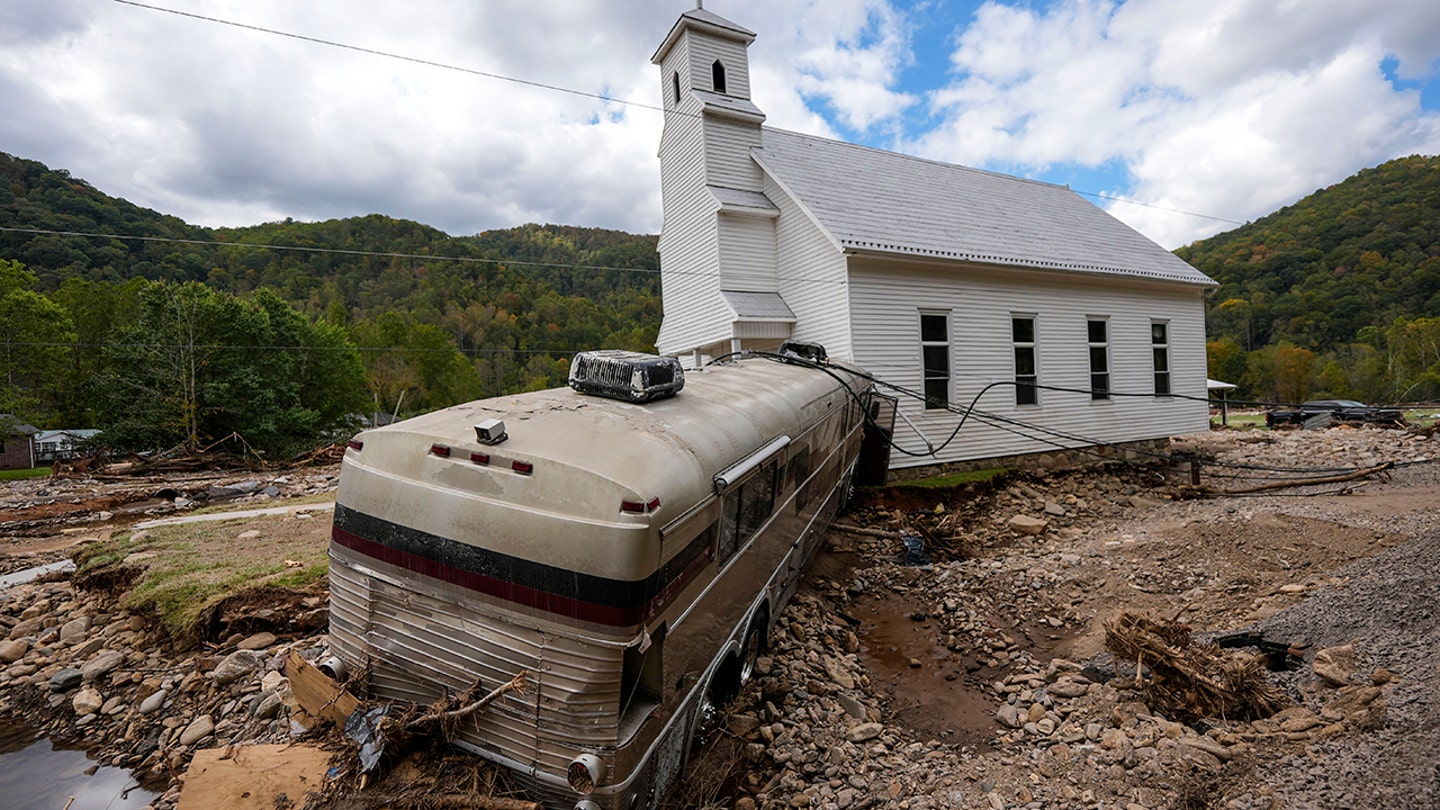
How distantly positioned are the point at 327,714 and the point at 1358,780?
5772 millimetres

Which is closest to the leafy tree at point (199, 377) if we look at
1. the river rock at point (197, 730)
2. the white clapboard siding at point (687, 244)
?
the white clapboard siding at point (687, 244)

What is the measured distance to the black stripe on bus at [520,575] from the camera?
9.52ft

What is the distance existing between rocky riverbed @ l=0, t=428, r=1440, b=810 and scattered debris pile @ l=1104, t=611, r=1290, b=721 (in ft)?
0.36

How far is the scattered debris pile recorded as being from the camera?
4480 mm

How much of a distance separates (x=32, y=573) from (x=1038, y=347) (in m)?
19.4

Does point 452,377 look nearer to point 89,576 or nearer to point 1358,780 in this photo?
point 89,576

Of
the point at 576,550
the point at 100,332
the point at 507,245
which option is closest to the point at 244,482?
the point at 576,550

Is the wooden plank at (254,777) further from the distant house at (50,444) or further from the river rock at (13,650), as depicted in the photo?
the distant house at (50,444)

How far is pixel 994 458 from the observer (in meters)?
14.9

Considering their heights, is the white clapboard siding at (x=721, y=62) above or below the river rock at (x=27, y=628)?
above

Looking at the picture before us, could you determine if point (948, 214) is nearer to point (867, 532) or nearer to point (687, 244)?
point (687, 244)

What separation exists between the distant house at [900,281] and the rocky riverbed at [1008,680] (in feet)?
17.6

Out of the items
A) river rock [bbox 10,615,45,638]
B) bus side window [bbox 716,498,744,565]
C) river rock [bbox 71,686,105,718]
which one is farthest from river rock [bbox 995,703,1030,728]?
river rock [bbox 10,615,45,638]

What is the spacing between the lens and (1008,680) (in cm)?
602
